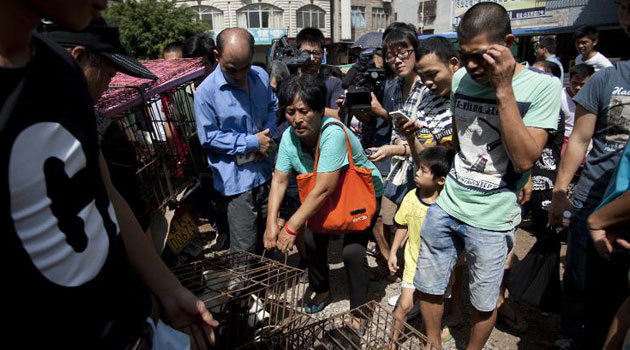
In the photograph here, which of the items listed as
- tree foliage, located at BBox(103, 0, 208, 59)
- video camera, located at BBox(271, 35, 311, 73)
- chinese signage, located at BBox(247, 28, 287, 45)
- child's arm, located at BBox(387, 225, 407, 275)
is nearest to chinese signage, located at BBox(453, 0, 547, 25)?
video camera, located at BBox(271, 35, 311, 73)

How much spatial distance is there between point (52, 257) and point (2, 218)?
13cm

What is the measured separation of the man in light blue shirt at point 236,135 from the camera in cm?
313

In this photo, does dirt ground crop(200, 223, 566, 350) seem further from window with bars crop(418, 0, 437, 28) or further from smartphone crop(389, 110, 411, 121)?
window with bars crop(418, 0, 437, 28)

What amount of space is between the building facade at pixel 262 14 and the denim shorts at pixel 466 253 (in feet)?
117

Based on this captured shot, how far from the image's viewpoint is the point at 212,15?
37.2m

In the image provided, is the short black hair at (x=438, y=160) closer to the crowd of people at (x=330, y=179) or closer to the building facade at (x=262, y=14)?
the crowd of people at (x=330, y=179)

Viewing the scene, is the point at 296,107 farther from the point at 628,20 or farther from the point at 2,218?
the point at 2,218

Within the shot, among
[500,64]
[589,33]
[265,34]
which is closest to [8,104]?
[500,64]

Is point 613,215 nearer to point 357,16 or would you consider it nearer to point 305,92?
point 305,92

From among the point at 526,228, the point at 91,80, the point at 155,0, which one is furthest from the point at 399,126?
the point at 155,0

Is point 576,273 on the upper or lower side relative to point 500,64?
lower

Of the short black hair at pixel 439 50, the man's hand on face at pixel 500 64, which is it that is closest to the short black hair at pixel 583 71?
the short black hair at pixel 439 50

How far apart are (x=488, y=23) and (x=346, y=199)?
1.36 m

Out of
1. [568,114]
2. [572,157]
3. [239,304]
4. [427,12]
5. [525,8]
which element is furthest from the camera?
[427,12]
